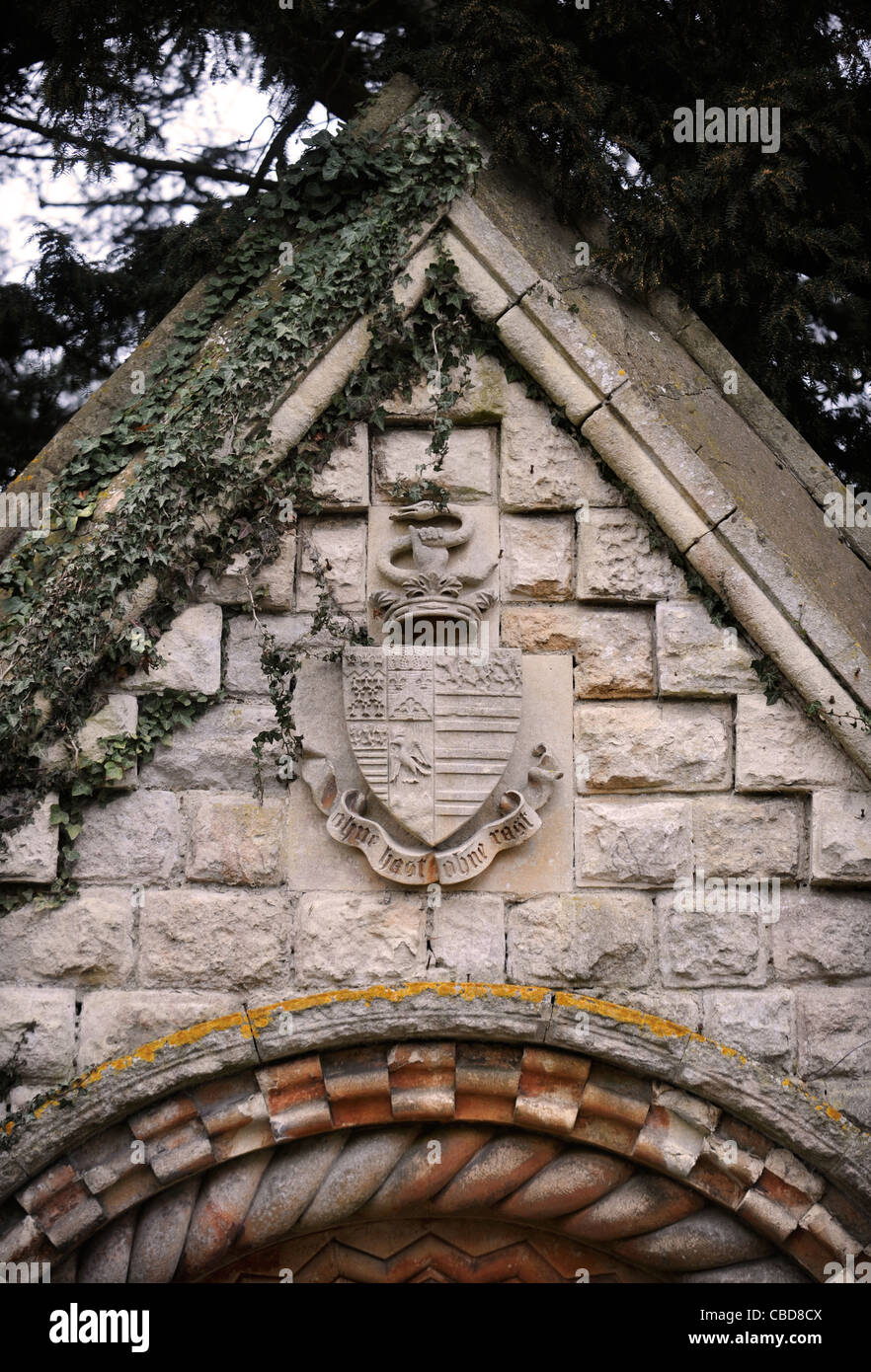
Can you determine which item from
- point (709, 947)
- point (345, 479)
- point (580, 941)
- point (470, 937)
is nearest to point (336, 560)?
point (345, 479)

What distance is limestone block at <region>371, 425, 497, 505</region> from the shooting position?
418 centimetres

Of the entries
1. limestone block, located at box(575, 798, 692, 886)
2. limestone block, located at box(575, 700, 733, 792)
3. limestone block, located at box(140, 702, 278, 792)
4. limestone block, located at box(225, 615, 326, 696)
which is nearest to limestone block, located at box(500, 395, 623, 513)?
limestone block, located at box(575, 700, 733, 792)

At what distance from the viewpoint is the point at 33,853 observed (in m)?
3.87

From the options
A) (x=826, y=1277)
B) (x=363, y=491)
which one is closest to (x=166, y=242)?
(x=363, y=491)

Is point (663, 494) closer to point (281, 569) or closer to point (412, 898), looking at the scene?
point (281, 569)

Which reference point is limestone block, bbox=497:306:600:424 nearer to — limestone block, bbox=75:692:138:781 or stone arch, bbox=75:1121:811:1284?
limestone block, bbox=75:692:138:781

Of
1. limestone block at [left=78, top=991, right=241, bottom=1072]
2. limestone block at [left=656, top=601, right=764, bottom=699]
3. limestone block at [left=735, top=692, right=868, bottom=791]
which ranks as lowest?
limestone block at [left=78, top=991, right=241, bottom=1072]

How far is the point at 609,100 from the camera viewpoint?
4555 millimetres

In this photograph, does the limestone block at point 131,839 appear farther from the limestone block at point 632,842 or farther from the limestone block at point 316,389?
the limestone block at point 632,842

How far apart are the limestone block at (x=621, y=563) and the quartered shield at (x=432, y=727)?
394 mm

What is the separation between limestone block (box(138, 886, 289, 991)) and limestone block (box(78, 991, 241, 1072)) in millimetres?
52

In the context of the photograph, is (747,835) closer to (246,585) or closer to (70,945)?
(246,585)

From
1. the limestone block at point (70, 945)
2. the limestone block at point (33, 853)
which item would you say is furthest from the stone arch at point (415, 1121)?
the limestone block at point (33, 853)
